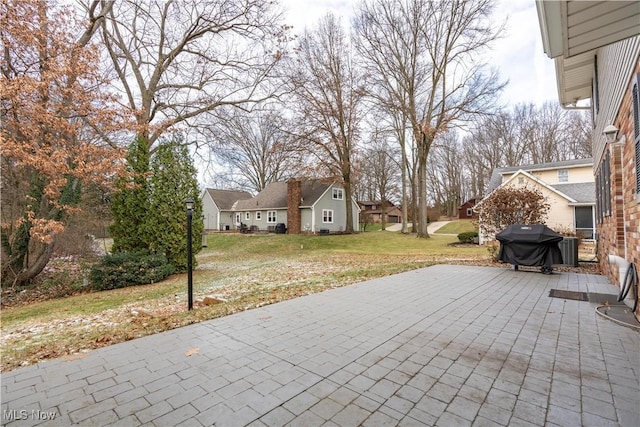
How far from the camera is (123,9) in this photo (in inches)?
461

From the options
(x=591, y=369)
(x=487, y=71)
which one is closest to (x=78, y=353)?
(x=591, y=369)

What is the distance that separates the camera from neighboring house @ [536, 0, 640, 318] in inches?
93.6

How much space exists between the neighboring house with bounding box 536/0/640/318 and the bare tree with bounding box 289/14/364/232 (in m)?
14.9

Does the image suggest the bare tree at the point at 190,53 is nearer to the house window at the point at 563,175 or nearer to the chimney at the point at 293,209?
the chimney at the point at 293,209

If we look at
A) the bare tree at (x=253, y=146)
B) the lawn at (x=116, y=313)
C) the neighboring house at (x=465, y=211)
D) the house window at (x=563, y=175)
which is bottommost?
the lawn at (x=116, y=313)

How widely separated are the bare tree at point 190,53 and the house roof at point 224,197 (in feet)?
66.2

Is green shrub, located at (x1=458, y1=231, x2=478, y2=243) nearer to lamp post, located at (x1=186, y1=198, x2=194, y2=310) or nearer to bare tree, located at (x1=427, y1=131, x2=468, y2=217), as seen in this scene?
lamp post, located at (x1=186, y1=198, x2=194, y2=310)

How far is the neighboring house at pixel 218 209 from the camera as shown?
33094mm

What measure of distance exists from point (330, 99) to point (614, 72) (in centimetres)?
1898

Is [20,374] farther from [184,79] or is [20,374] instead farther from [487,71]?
[487,71]

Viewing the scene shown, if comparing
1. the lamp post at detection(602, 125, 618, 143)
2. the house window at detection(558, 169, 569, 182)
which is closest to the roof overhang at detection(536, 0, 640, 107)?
the lamp post at detection(602, 125, 618, 143)

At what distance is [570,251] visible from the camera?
934cm

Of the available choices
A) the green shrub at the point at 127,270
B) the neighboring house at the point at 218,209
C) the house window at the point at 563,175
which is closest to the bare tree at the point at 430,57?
the house window at the point at 563,175

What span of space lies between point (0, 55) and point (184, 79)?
22.3ft
